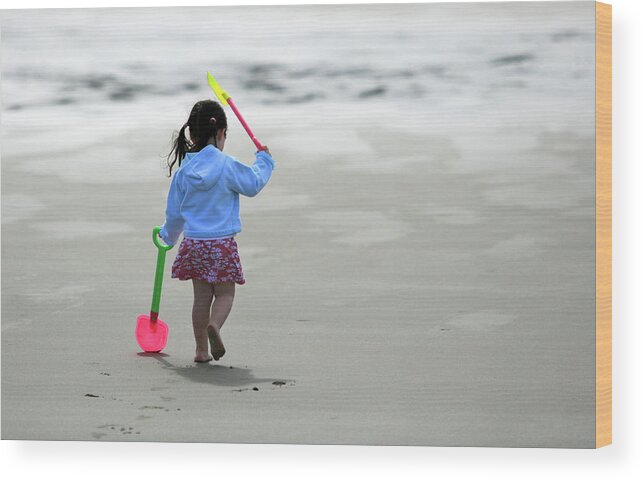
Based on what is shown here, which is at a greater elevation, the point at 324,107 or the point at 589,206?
the point at 324,107

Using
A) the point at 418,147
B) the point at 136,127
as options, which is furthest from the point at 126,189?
the point at 418,147

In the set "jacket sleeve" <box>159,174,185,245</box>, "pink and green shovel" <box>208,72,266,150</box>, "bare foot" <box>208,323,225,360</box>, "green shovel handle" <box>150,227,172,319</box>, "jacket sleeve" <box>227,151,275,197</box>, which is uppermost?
"pink and green shovel" <box>208,72,266,150</box>

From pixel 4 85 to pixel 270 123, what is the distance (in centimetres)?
97

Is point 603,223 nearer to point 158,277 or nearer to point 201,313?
point 201,313

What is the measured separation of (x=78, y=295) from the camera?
4.50 meters

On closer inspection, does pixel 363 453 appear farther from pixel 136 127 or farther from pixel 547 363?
pixel 136 127

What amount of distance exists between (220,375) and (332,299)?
1.58ft

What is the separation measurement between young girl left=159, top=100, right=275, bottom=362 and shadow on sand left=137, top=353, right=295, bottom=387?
1.6 inches

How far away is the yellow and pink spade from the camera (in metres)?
4.43

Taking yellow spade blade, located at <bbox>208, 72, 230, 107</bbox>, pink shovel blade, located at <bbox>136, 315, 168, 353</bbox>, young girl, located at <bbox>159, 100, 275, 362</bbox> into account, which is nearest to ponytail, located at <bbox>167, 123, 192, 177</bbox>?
young girl, located at <bbox>159, 100, 275, 362</bbox>

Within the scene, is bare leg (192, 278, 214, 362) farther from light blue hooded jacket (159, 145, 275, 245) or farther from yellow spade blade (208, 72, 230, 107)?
yellow spade blade (208, 72, 230, 107)

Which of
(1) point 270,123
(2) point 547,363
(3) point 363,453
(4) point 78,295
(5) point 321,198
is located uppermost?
(1) point 270,123

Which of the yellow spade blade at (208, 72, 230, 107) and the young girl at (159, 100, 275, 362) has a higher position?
the yellow spade blade at (208, 72, 230, 107)

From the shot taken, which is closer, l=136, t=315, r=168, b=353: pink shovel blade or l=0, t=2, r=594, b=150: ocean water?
l=0, t=2, r=594, b=150: ocean water
